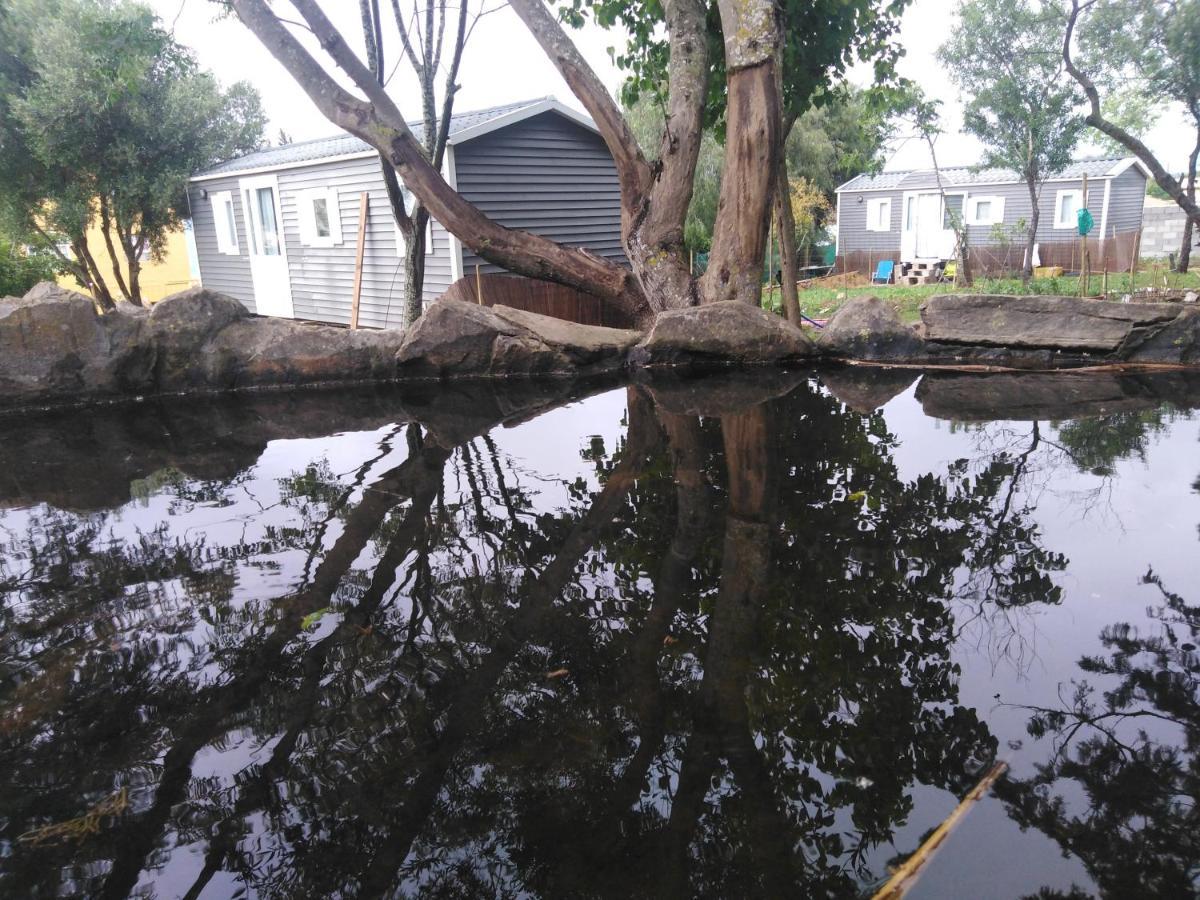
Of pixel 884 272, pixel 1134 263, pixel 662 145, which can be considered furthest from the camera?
pixel 884 272

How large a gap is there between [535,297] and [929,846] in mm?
10233

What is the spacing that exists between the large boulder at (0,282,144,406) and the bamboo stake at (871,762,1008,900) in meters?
8.62

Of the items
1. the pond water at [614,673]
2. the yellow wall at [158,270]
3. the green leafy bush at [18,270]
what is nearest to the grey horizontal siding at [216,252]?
the green leafy bush at [18,270]

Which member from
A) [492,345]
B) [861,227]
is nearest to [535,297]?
[492,345]

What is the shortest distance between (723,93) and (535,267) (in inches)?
125

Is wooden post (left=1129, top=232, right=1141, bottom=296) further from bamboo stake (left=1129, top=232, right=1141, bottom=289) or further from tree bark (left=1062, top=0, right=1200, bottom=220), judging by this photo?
tree bark (left=1062, top=0, right=1200, bottom=220)

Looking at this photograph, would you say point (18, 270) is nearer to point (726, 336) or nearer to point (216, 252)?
point (216, 252)

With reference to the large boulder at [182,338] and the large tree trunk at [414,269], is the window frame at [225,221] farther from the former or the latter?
the large boulder at [182,338]

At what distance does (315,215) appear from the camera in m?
15.1

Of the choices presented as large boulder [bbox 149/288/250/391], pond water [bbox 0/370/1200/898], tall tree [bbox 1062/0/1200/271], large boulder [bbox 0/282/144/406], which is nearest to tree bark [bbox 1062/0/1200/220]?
tall tree [bbox 1062/0/1200/271]

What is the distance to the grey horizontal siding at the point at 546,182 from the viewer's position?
12.7m

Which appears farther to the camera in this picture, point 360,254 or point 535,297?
point 360,254

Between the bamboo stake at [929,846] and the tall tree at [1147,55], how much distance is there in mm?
13607

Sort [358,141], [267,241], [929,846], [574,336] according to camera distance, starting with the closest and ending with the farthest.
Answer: [929,846] < [574,336] < [358,141] < [267,241]
